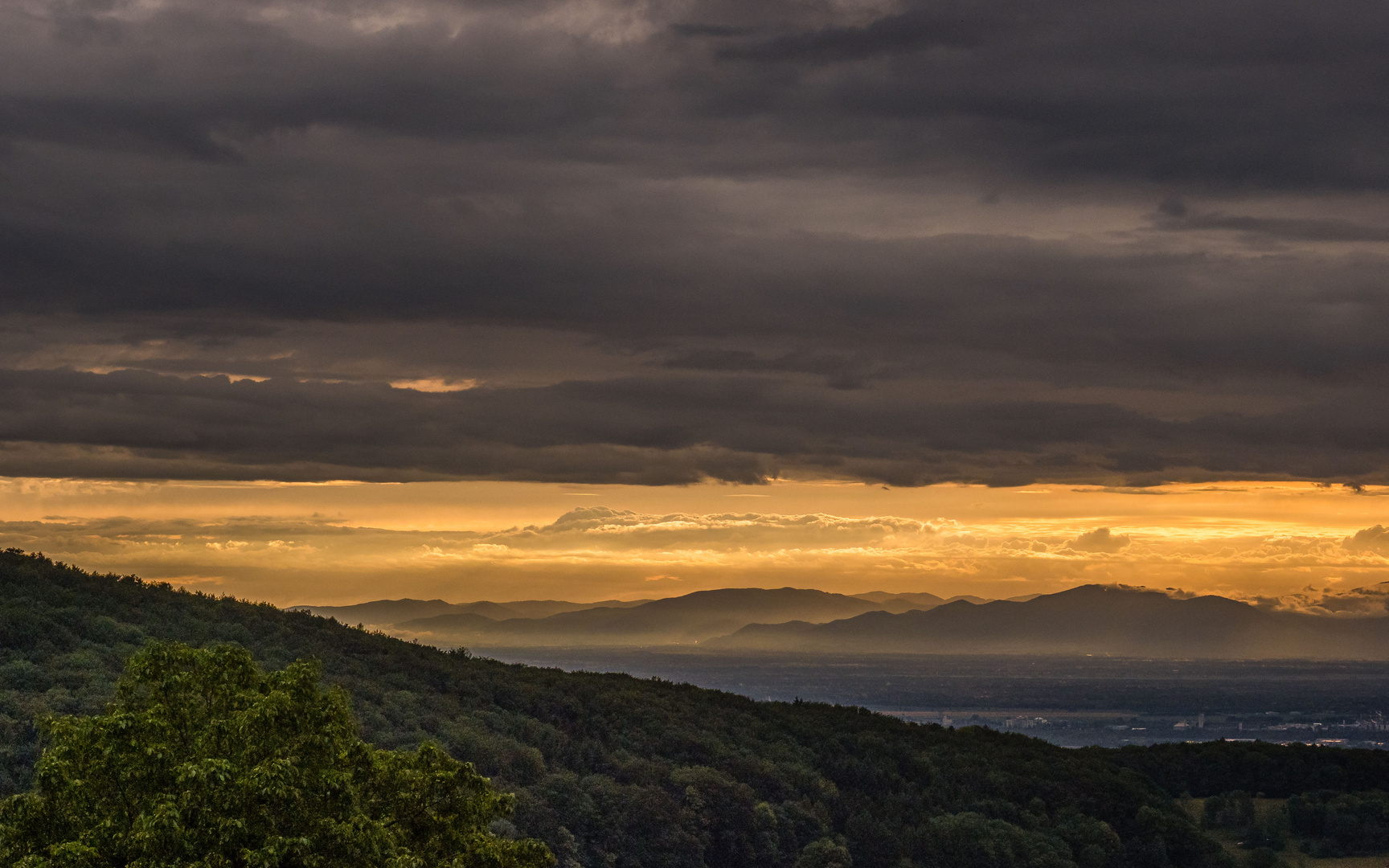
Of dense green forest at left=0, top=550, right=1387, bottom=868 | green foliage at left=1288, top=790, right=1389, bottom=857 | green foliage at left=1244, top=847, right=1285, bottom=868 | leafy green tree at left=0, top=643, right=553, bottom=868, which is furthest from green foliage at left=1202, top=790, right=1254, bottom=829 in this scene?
leafy green tree at left=0, top=643, right=553, bottom=868

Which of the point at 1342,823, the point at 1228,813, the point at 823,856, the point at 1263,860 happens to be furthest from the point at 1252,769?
the point at 823,856

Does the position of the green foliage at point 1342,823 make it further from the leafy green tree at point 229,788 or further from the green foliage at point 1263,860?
the leafy green tree at point 229,788

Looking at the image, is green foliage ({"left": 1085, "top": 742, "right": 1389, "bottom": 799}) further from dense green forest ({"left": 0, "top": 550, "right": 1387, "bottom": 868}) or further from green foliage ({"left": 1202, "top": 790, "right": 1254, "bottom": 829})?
green foliage ({"left": 1202, "top": 790, "right": 1254, "bottom": 829})

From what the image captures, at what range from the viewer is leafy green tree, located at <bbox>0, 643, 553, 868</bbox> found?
27.6 meters

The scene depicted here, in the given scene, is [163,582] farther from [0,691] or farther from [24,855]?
[24,855]

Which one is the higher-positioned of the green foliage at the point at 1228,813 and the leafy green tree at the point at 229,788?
the leafy green tree at the point at 229,788

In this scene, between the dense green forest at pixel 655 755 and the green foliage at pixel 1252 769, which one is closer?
the dense green forest at pixel 655 755

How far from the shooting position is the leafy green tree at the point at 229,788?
2761cm

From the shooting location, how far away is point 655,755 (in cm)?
12400

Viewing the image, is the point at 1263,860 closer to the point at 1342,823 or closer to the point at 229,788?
the point at 1342,823

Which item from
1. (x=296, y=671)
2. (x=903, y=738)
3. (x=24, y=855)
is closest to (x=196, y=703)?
(x=296, y=671)

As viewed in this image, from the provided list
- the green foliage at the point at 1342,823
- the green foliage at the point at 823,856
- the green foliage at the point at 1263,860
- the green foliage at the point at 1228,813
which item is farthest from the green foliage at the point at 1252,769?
the green foliage at the point at 823,856

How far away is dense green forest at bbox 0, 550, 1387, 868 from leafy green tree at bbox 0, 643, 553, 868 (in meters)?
37.2

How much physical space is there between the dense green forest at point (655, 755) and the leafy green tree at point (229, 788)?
37174 mm
